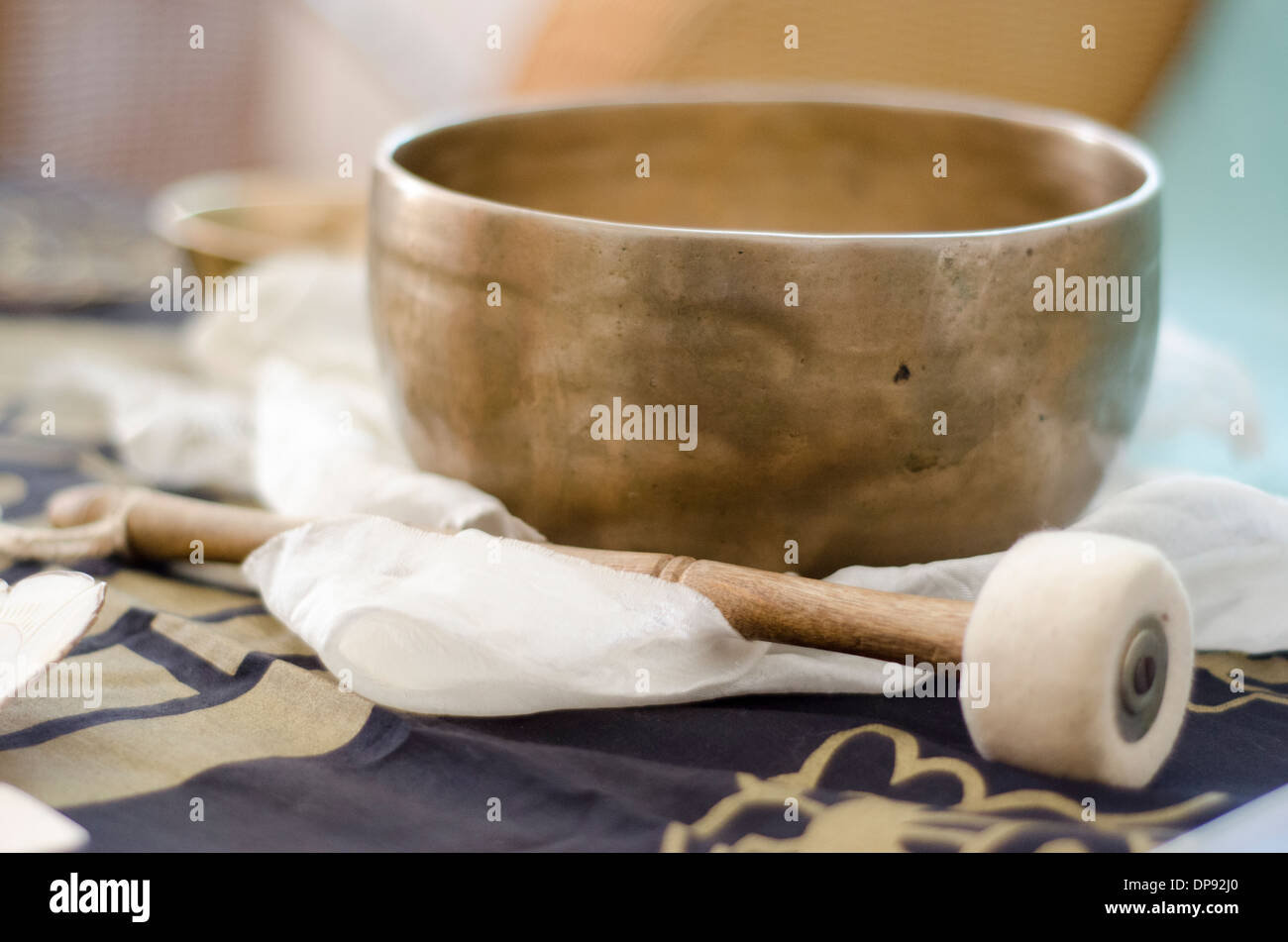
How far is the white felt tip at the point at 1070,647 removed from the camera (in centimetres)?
35

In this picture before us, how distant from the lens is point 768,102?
0.68 m

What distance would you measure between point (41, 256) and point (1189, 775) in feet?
2.99

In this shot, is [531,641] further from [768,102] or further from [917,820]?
[768,102]

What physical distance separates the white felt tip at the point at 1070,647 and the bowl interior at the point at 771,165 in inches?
11.4

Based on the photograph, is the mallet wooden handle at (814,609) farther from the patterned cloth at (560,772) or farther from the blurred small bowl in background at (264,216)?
the blurred small bowl in background at (264,216)

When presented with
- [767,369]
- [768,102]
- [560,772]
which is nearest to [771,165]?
[768,102]

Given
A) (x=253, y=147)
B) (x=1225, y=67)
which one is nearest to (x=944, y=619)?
(x=1225, y=67)

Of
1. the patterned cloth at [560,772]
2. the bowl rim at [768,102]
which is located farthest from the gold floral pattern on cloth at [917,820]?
the bowl rim at [768,102]

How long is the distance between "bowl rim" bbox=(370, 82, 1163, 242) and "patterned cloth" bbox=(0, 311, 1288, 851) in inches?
6.6

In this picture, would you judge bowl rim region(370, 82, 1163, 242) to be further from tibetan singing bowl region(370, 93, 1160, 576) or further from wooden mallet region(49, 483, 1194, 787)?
wooden mallet region(49, 483, 1194, 787)

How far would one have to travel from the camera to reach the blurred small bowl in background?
916 millimetres

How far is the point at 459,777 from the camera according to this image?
0.41m

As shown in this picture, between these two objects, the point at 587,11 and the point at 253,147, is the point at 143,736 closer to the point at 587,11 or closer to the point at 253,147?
the point at 587,11
